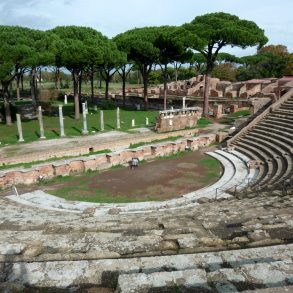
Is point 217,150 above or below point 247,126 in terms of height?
below

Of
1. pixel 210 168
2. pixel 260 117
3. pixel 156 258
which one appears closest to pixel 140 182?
pixel 210 168

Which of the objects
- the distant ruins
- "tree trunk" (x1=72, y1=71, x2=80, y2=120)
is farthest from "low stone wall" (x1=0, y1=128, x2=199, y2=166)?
the distant ruins

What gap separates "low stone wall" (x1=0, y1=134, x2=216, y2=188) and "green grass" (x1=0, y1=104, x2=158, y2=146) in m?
6.57

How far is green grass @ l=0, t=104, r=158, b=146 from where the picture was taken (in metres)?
25.1

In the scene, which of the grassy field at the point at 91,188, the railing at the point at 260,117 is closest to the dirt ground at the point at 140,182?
the grassy field at the point at 91,188

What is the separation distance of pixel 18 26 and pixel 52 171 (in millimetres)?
17609

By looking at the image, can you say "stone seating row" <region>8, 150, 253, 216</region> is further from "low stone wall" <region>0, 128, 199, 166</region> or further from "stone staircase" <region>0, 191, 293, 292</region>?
"stone staircase" <region>0, 191, 293, 292</region>

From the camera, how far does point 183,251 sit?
5363 millimetres

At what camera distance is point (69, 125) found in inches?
1166

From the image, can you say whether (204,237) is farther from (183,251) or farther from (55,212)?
(55,212)

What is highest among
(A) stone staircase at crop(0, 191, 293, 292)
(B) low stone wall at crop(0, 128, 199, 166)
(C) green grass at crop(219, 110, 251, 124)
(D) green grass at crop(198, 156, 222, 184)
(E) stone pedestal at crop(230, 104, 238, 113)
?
(A) stone staircase at crop(0, 191, 293, 292)

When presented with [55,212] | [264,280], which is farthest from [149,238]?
[55,212]

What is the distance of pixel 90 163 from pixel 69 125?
37.9 feet

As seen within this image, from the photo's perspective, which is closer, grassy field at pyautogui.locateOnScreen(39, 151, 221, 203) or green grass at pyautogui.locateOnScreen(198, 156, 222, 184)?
grassy field at pyautogui.locateOnScreen(39, 151, 221, 203)
